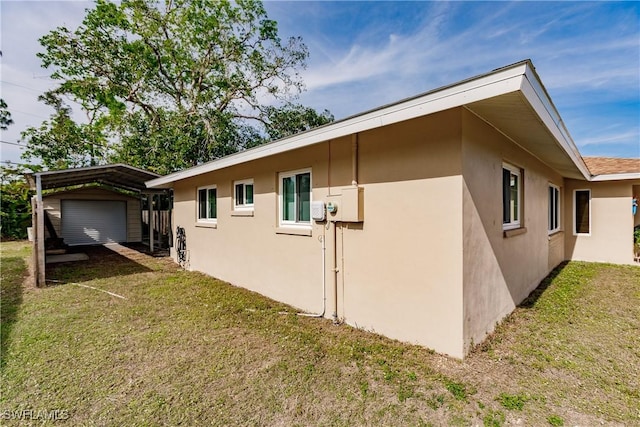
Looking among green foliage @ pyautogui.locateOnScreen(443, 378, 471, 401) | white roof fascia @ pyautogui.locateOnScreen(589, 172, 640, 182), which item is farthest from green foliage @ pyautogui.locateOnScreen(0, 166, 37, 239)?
white roof fascia @ pyautogui.locateOnScreen(589, 172, 640, 182)

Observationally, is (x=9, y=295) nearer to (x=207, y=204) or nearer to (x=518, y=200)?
(x=207, y=204)

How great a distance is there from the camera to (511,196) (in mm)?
4715

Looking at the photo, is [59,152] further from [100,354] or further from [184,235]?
[100,354]

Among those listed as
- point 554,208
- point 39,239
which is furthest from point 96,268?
point 554,208

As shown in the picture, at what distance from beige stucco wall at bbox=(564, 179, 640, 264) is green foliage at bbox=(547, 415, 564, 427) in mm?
9059

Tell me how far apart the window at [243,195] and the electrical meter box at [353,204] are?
9.18 feet

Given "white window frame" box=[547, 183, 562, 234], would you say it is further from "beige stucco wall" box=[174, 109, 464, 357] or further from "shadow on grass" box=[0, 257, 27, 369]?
"shadow on grass" box=[0, 257, 27, 369]

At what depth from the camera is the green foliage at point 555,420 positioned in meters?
2.20

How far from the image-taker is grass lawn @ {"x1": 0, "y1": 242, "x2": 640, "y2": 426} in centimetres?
236

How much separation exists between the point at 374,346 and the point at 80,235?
1597 centimetres

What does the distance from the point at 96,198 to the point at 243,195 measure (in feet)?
39.7

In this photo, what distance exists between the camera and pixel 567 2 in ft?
15.5

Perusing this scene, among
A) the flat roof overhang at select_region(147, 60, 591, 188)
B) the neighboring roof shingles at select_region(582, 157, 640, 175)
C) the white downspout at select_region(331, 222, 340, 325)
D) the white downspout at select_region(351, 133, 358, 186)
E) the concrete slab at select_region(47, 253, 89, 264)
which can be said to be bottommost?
the concrete slab at select_region(47, 253, 89, 264)

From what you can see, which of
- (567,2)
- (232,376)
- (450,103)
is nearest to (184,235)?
(232,376)
